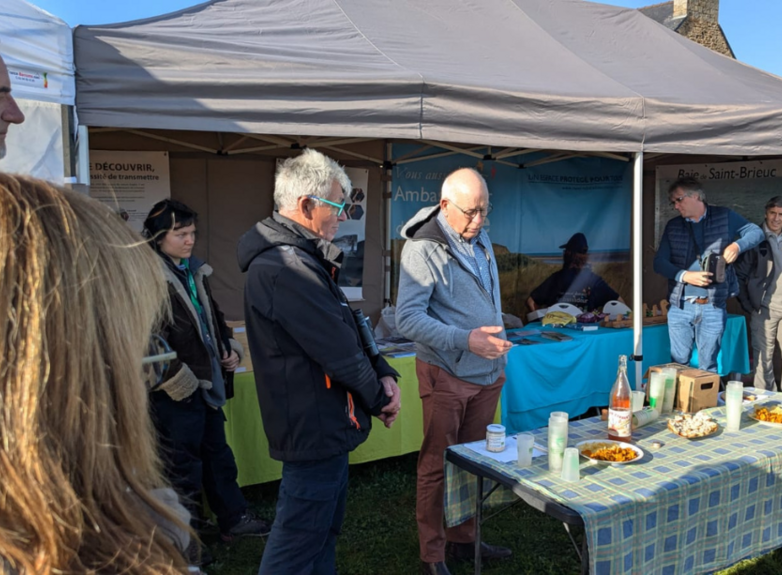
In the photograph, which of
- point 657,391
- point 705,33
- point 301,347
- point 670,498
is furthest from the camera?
point 705,33

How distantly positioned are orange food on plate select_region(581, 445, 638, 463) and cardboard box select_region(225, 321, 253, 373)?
1.92m

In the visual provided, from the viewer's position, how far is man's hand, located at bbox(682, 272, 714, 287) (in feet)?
13.7

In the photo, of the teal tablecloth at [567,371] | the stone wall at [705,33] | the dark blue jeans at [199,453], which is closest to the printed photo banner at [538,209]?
the teal tablecloth at [567,371]

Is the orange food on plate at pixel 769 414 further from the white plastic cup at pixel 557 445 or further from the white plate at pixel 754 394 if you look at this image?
the white plastic cup at pixel 557 445

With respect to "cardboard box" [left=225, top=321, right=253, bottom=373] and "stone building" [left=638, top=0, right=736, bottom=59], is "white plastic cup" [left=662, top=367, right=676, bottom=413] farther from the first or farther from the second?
"stone building" [left=638, top=0, right=736, bottom=59]

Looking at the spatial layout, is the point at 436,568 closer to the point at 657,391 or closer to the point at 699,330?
the point at 657,391

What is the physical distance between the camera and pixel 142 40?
8.59 ft

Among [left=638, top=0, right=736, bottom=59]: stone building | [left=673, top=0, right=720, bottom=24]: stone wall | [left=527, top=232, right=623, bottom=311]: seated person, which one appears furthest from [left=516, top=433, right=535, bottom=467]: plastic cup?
[left=673, top=0, right=720, bottom=24]: stone wall

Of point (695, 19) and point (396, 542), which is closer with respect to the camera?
point (396, 542)

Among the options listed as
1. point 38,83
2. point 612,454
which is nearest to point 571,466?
point 612,454

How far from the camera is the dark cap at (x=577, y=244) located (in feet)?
18.5

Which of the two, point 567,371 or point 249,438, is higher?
point 567,371

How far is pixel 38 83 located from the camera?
230 centimetres

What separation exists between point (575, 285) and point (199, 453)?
385 cm
